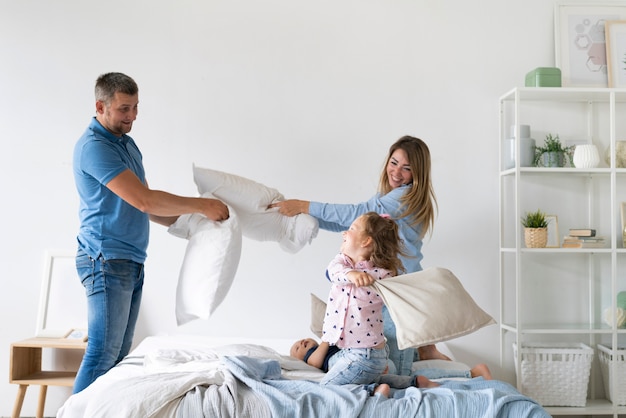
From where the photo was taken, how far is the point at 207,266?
2658 millimetres

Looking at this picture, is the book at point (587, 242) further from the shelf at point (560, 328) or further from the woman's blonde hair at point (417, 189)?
the woman's blonde hair at point (417, 189)

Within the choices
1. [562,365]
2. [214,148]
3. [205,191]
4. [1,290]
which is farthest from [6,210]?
[562,365]

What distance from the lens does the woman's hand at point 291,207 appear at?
2917 mm

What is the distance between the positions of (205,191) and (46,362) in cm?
147

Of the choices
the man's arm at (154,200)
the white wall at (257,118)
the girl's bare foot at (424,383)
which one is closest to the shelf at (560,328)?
the white wall at (257,118)

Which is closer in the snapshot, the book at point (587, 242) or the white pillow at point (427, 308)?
the white pillow at point (427, 308)

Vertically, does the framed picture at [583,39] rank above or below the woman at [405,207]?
above

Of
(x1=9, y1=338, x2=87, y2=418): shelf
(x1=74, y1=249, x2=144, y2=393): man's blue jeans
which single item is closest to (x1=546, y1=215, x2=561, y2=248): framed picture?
(x1=74, y1=249, x2=144, y2=393): man's blue jeans

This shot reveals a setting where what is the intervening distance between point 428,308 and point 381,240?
0.29 metres

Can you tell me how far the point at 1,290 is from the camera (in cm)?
357

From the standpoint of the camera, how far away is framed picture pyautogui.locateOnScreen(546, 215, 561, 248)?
354cm

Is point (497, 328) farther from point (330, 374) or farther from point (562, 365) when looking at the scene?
point (330, 374)

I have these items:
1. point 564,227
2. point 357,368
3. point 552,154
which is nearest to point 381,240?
point 357,368

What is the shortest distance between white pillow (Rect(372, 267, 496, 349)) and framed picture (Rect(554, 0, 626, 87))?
1.83 metres
